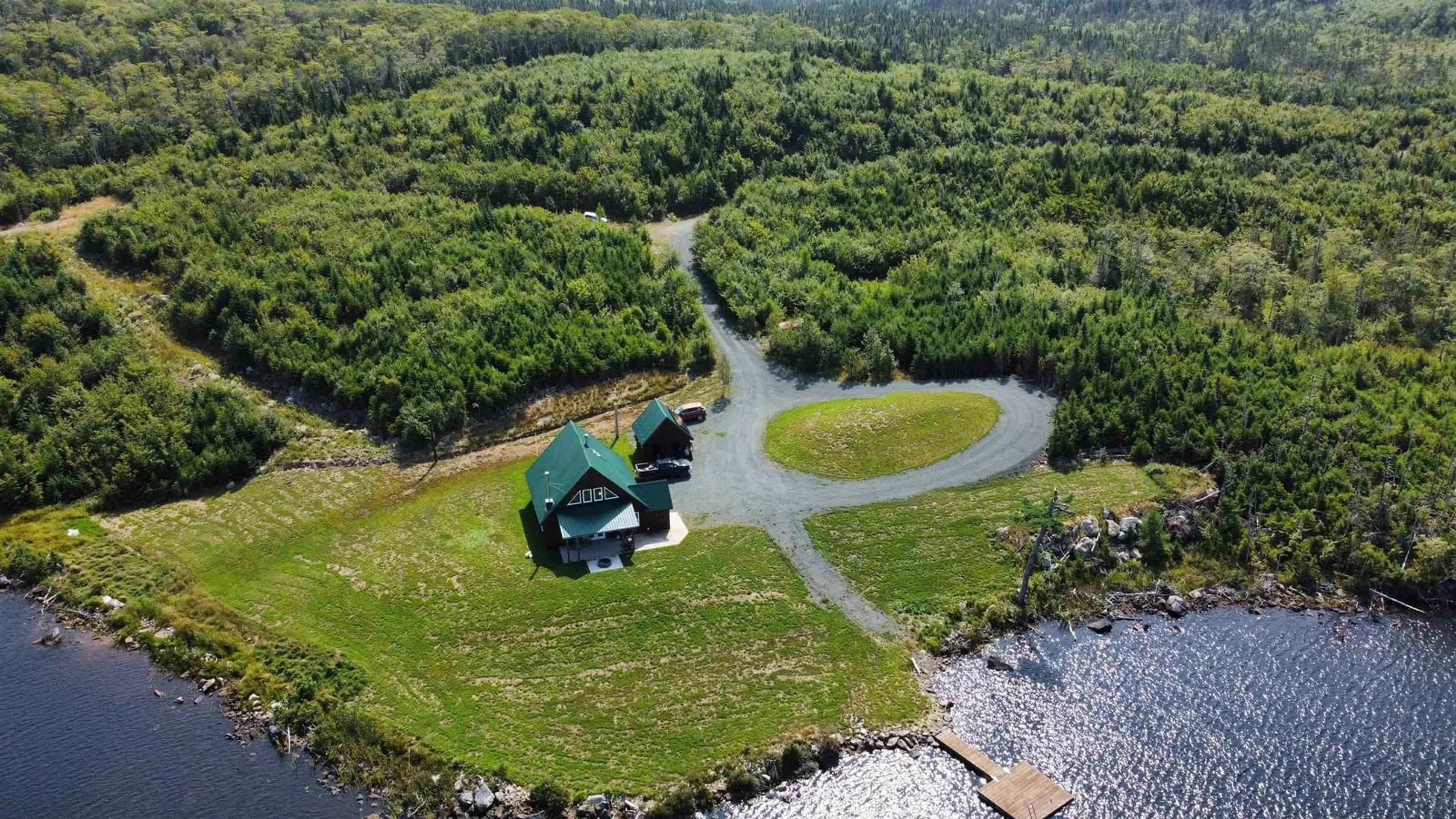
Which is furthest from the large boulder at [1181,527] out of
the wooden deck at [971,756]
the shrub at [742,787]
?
the shrub at [742,787]

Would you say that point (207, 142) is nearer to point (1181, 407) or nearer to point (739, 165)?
point (739, 165)

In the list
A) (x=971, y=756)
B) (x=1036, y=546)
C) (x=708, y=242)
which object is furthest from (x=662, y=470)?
(x=708, y=242)

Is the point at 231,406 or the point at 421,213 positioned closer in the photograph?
the point at 231,406

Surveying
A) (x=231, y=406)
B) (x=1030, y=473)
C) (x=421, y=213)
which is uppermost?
(x=421, y=213)

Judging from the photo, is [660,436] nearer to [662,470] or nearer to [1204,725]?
[662,470]

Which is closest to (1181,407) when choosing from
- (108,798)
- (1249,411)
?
(1249,411)

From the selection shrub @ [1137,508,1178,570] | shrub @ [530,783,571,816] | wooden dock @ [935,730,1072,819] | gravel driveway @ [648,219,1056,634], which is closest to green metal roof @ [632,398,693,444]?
gravel driveway @ [648,219,1056,634]

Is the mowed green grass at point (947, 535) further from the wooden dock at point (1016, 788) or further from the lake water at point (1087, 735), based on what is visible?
the wooden dock at point (1016, 788)
